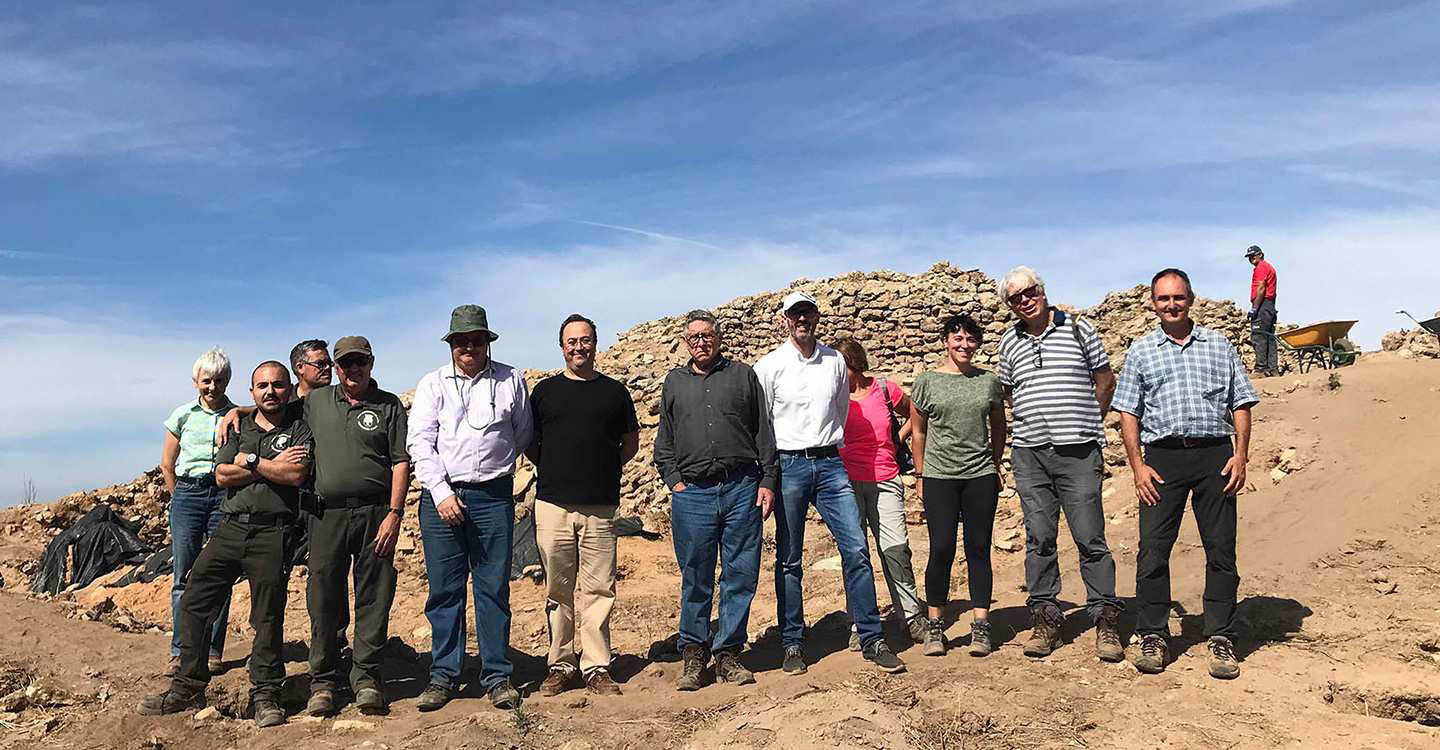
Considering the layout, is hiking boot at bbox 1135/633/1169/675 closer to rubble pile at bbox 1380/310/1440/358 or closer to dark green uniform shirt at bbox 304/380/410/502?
dark green uniform shirt at bbox 304/380/410/502

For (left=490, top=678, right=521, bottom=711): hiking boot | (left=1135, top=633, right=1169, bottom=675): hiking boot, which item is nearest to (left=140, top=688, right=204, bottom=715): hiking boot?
(left=490, top=678, right=521, bottom=711): hiking boot

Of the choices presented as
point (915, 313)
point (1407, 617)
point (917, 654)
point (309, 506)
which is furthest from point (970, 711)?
point (915, 313)

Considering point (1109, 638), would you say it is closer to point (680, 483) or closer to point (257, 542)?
point (680, 483)

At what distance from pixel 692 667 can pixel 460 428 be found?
196 centimetres

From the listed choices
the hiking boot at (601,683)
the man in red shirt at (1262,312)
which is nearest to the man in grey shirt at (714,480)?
the hiking boot at (601,683)

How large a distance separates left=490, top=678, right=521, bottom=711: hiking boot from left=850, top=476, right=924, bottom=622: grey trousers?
7.67 feet

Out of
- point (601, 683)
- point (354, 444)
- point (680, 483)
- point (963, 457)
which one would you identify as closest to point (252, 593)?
point (354, 444)

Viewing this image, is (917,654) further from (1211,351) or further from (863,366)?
(1211,351)

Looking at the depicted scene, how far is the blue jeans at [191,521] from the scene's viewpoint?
6.31m

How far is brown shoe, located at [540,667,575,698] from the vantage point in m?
5.62

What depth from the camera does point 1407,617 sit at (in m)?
6.13

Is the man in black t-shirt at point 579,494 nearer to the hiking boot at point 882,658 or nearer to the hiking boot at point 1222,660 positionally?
the hiking boot at point 882,658

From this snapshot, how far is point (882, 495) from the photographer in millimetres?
6203

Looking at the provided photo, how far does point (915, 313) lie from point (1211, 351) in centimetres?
1307
